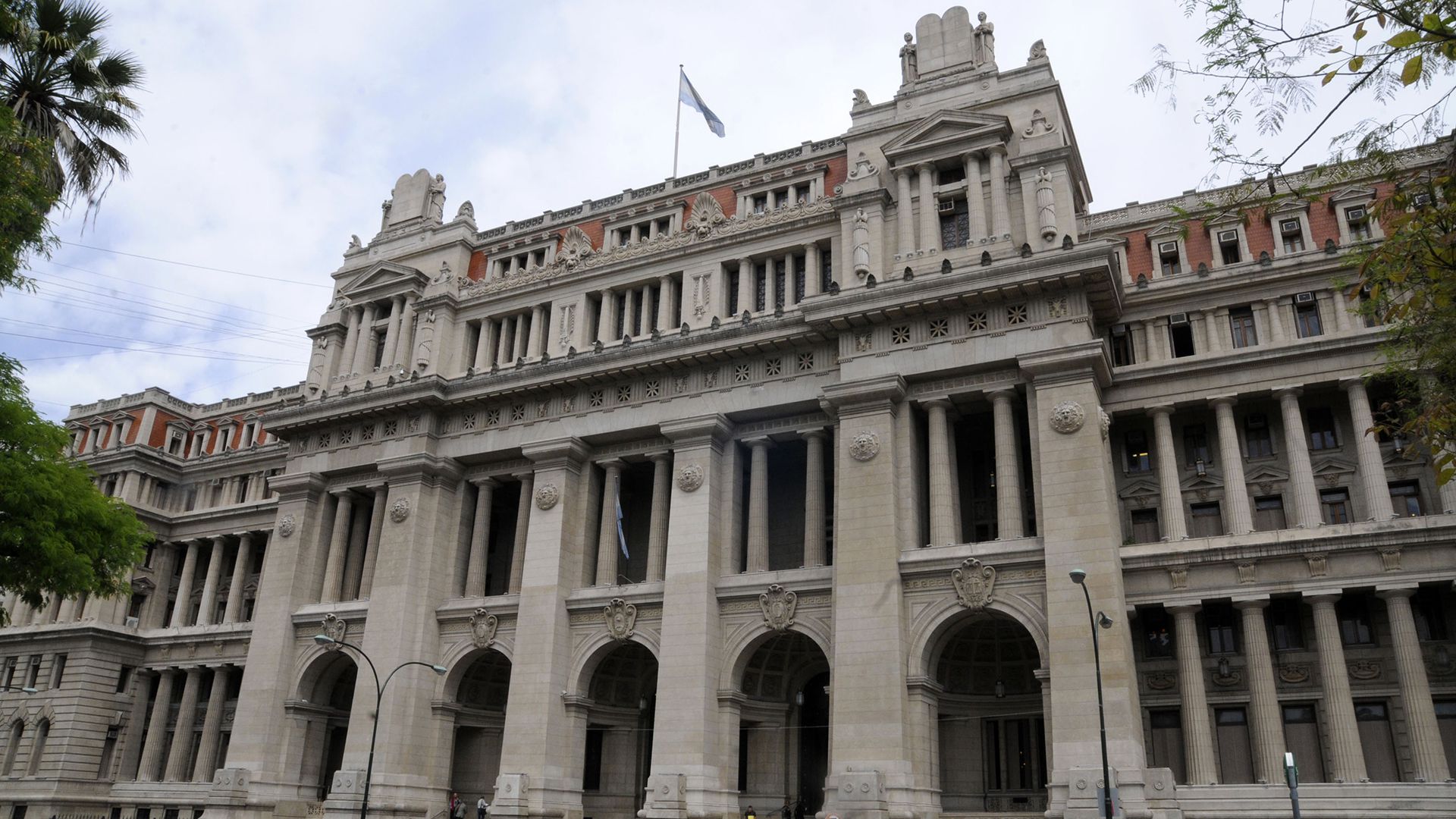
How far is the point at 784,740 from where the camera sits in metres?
46.2

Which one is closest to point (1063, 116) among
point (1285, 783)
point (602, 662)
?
point (1285, 783)

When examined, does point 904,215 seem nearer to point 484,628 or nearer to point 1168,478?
point 1168,478

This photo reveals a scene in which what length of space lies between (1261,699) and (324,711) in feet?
137

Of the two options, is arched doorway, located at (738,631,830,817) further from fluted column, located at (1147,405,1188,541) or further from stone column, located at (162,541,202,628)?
stone column, located at (162,541,202,628)

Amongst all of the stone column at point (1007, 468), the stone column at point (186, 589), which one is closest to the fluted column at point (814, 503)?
the stone column at point (1007, 468)

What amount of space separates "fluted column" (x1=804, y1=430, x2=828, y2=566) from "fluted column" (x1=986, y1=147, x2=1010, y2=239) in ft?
35.6

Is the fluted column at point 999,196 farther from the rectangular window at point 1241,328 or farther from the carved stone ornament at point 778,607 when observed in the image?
the carved stone ornament at point 778,607

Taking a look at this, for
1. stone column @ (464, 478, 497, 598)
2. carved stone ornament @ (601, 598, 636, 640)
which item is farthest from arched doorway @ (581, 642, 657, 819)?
stone column @ (464, 478, 497, 598)

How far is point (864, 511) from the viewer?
3975 centimetres

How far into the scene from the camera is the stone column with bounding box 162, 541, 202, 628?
66.5m

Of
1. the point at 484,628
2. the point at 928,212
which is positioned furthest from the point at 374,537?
the point at 928,212

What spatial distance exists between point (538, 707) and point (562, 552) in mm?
6708

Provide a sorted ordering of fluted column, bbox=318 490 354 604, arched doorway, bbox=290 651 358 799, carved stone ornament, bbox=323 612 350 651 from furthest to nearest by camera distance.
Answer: fluted column, bbox=318 490 354 604, arched doorway, bbox=290 651 358 799, carved stone ornament, bbox=323 612 350 651

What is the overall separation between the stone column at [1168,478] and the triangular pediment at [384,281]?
37771 mm
